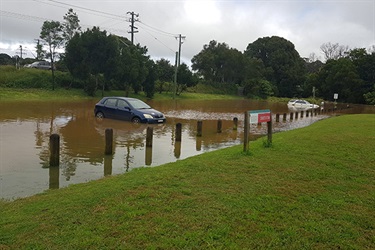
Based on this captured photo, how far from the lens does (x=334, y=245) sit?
362 cm

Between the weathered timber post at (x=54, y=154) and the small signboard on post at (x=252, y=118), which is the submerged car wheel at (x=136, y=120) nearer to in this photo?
the weathered timber post at (x=54, y=154)

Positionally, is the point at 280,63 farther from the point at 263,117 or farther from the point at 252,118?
the point at 252,118

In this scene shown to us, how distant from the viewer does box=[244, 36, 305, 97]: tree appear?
80750 mm

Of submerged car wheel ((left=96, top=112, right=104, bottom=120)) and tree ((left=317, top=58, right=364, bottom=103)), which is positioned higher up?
tree ((left=317, top=58, right=364, bottom=103))

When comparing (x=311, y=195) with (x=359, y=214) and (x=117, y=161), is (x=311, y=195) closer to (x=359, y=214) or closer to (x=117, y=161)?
(x=359, y=214)

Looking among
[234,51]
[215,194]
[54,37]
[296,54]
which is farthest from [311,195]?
[296,54]

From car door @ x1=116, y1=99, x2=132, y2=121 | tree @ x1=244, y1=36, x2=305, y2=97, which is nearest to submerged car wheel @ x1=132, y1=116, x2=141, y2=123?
car door @ x1=116, y1=99, x2=132, y2=121

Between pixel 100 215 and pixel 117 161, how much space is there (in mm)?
5023

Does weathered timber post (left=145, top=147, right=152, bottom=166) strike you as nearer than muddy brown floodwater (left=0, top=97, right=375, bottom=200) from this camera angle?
No

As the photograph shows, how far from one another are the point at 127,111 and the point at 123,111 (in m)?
0.27

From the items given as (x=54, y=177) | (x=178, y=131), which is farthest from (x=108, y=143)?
(x=178, y=131)

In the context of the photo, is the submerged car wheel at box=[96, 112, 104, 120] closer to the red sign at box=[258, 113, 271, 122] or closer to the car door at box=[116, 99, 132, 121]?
the car door at box=[116, 99, 132, 121]

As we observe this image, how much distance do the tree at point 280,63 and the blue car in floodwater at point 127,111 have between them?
63464mm

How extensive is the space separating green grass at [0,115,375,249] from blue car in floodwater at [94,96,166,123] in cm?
1034
